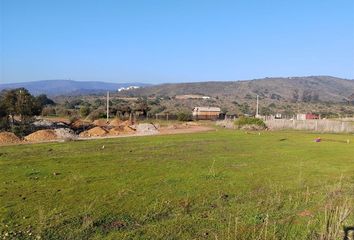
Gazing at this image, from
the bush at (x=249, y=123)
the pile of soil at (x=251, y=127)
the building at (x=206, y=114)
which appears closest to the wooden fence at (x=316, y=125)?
the bush at (x=249, y=123)

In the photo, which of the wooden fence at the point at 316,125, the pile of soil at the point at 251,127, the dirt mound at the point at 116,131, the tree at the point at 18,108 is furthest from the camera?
the pile of soil at the point at 251,127

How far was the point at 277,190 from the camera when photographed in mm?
13711

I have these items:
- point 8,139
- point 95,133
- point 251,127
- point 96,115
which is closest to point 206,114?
point 96,115

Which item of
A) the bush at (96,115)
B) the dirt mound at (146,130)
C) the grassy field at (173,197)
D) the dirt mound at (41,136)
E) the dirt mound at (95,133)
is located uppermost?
the grassy field at (173,197)

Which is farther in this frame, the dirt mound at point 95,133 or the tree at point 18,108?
the tree at point 18,108

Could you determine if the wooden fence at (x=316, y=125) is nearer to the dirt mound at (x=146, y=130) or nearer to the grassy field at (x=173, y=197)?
the dirt mound at (x=146, y=130)

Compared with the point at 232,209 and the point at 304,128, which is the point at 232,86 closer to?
the point at 304,128

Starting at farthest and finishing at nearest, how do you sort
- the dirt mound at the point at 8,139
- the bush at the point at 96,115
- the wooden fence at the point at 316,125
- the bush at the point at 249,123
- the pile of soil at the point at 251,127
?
the bush at the point at 96,115 < the bush at the point at 249,123 < the pile of soil at the point at 251,127 < the wooden fence at the point at 316,125 < the dirt mound at the point at 8,139

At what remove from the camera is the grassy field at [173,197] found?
9.16 meters

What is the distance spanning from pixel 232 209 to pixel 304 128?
4471cm

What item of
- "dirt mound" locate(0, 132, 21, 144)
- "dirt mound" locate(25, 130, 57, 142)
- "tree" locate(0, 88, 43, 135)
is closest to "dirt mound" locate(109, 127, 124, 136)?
"tree" locate(0, 88, 43, 135)

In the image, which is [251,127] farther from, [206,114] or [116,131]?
[206,114]

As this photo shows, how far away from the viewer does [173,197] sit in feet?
40.3

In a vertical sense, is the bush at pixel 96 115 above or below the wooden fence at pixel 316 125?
below
